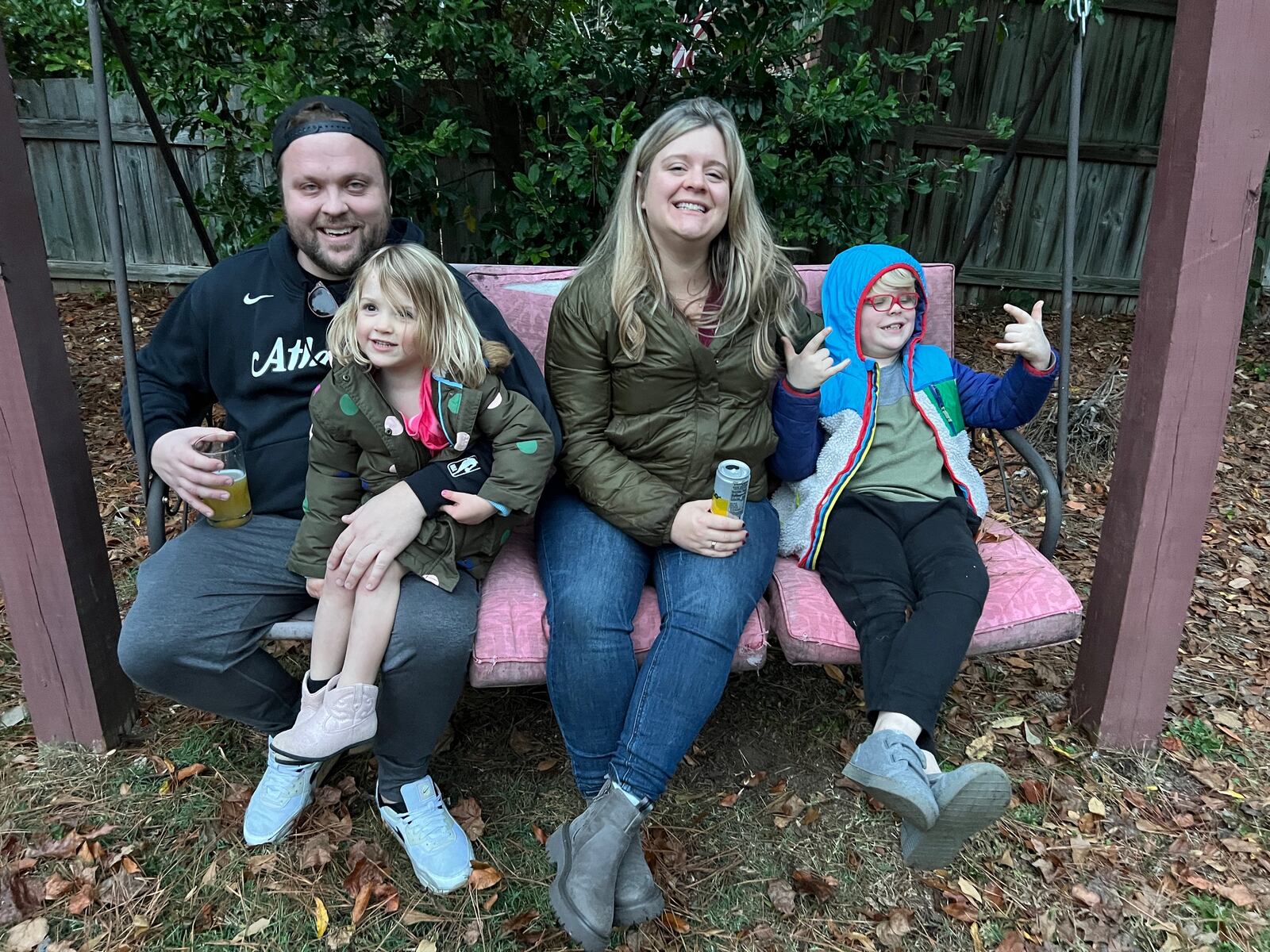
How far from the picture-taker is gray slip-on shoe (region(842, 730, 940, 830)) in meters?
1.94

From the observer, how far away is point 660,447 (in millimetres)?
2506

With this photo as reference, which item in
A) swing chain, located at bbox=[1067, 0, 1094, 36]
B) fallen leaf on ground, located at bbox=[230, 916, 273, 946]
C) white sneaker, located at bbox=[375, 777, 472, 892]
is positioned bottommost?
fallen leaf on ground, located at bbox=[230, 916, 273, 946]

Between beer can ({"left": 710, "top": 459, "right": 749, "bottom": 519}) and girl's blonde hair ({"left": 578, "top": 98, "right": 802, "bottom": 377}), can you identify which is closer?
beer can ({"left": 710, "top": 459, "right": 749, "bottom": 519})

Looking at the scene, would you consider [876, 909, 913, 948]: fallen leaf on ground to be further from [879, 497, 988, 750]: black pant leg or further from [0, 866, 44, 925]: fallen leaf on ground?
[0, 866, 44, 925]: fallen leaf on ground

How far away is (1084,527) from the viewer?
14.4 ft

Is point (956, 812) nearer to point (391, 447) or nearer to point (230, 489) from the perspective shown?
point (391, 447)

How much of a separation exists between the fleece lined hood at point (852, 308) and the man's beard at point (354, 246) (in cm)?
138

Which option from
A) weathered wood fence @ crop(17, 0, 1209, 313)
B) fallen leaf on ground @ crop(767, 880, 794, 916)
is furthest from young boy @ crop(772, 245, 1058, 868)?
weathered wood fence @ crop(17, 0, 1209, 313)

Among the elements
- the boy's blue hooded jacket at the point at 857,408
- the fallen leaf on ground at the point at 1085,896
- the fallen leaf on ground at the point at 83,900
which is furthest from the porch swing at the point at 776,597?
the fallen leaf on ground at the point at 83,900

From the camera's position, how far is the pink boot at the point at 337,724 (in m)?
2.11

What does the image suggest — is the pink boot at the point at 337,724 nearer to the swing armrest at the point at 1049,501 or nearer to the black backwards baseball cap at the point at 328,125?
the black backwards baseball cap at the point at 328,125

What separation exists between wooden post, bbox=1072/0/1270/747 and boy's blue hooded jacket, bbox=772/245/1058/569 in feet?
1.02

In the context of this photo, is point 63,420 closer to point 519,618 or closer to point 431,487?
point 431,487

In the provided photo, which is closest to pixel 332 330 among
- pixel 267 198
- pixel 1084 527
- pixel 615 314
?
pixel 615 314
